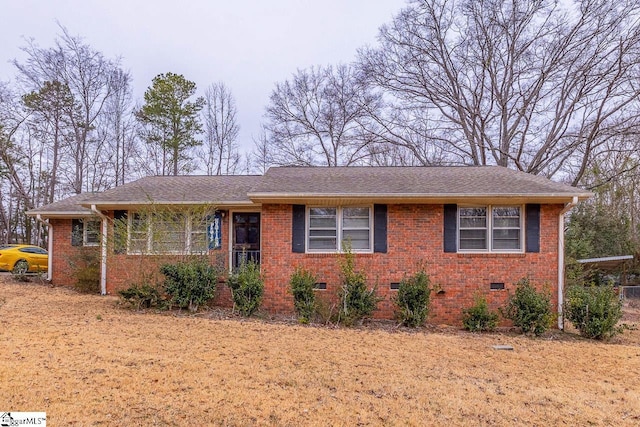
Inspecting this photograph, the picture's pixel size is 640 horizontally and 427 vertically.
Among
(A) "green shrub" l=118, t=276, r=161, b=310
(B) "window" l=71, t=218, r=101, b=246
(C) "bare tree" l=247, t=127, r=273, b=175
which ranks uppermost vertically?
(C) "bare tree" l=247, t=127, r=273, b=175

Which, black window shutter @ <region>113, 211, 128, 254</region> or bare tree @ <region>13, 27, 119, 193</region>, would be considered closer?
black window shutter @ <region>113, 211, 128, 254</region>

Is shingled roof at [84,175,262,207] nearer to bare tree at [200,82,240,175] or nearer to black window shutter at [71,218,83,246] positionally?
black window shutter at [71,218,83,246]

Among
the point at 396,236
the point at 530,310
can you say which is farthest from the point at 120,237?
the point at 530,310

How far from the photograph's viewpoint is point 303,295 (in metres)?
8.34

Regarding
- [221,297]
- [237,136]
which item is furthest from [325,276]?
[237,136]

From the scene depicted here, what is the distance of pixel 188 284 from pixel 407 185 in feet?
18.1

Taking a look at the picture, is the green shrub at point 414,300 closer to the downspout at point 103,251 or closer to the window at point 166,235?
the window at point 166,235

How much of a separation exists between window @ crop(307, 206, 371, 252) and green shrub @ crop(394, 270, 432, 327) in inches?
54.6

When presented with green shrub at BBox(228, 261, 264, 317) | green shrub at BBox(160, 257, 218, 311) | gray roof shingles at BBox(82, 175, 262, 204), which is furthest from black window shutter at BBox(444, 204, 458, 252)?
green shrub at BBox(160, 257, 218, 311)

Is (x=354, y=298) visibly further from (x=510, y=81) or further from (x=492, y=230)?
(x=510, y=81)

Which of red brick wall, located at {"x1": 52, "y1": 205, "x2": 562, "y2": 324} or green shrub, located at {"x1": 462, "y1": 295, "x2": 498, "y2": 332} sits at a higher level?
red brick wall, located at {"x1": 52, "y1": 205, "x2": 562, "y2": 324}

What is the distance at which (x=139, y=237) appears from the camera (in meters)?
8.73

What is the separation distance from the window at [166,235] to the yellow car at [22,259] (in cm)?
842

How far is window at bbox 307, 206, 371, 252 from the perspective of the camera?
9.11 m
